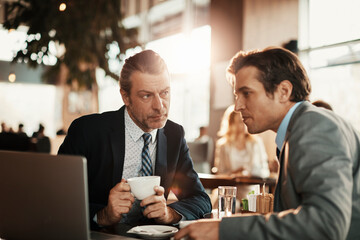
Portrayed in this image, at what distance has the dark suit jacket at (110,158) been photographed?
5.84ft

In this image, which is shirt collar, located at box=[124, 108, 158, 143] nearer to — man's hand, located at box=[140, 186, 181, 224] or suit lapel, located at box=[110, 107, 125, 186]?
suit lapel, located at box=[110, 107, 125, 186]

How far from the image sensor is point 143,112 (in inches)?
71.6

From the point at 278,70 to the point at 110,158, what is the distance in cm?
87

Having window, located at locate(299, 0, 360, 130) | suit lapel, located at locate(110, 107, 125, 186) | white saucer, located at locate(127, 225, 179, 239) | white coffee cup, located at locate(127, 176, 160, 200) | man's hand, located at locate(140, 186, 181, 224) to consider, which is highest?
window, located at locate(299, 0, 360, 130)

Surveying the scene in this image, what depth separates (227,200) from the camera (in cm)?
159


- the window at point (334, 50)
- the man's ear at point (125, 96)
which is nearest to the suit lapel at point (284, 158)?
the man's ear at point (125, 96)

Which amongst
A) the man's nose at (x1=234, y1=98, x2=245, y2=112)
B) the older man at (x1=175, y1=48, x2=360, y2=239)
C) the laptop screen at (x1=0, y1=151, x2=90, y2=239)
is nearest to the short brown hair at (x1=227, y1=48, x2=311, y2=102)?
the older man at (x1=175, y1=48, x2=360, y2=239)

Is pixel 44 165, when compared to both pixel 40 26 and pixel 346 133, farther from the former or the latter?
pixel 40 26

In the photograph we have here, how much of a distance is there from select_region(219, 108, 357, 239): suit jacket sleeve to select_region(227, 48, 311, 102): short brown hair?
0.91 ft

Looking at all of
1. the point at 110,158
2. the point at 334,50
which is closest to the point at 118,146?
the point at 110,158

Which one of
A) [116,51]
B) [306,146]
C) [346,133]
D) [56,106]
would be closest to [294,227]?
[306,146]

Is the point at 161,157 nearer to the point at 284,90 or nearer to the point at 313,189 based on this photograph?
the point at 284,90

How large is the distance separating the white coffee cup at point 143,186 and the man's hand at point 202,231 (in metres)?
0.25

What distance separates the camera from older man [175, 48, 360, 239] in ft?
3.34
